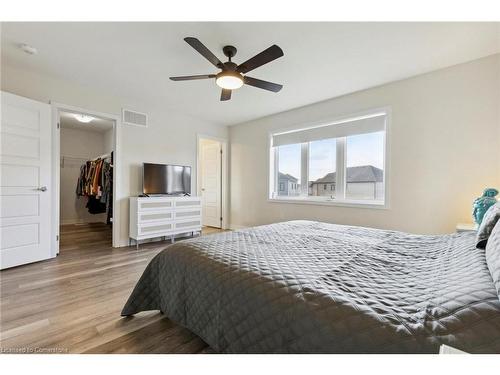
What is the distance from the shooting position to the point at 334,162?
148 inches

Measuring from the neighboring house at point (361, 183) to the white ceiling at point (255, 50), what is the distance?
1.19 m

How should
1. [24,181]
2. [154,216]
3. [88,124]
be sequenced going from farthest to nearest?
[88,124], [154,216], [24,181]

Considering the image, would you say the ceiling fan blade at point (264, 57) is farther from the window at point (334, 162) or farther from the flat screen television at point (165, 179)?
the flat screen television at point (165, 179)

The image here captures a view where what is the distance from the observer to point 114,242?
141 inches

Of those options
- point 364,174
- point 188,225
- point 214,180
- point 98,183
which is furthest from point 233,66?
point 98,183

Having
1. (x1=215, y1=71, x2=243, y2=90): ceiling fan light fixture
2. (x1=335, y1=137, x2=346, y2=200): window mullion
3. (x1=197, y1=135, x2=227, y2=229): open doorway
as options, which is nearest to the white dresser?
(x1=197, y1=135, x2=227, y2=229): open doorway

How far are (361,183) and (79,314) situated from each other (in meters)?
3.58

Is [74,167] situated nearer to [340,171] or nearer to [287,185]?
[287,185]

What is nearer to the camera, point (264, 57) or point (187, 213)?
point (264, 57)

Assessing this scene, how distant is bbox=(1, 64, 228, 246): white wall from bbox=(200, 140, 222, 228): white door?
565 millimetres

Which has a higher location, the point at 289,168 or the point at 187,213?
the point at 289,168

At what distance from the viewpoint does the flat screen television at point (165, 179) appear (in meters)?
3.82
